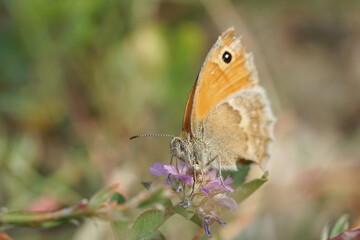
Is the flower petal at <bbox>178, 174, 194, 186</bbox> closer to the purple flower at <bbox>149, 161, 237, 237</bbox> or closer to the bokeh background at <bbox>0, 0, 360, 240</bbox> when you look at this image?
the purple flower at <bbox>149, 161, 237, 237</bbox>

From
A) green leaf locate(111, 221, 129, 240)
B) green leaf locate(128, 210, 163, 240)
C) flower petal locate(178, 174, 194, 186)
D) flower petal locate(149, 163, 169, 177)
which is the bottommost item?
green leaf locate(128, 210, 163, 240)

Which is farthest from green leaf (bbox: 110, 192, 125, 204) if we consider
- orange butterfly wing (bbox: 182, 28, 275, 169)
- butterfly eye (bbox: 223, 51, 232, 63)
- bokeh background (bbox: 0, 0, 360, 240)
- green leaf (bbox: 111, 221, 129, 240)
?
bokeh background (bbox: 0, 0, 360, 240)

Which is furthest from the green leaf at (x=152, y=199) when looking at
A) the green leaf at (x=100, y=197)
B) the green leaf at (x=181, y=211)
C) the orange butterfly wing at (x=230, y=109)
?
the orange butterfly wing at (x=230, y=109)

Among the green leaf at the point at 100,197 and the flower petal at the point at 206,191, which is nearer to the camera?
the green leaf at the point at 100,197

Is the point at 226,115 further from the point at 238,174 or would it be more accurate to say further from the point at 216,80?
the point at 238,174

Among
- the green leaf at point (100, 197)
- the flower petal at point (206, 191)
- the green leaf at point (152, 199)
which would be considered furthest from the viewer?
the flower petal at point (206, 191)

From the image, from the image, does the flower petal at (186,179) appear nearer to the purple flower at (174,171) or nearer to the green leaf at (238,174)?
the purple flower at (174,171)

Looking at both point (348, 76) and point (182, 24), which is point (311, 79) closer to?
point (348, 76)
